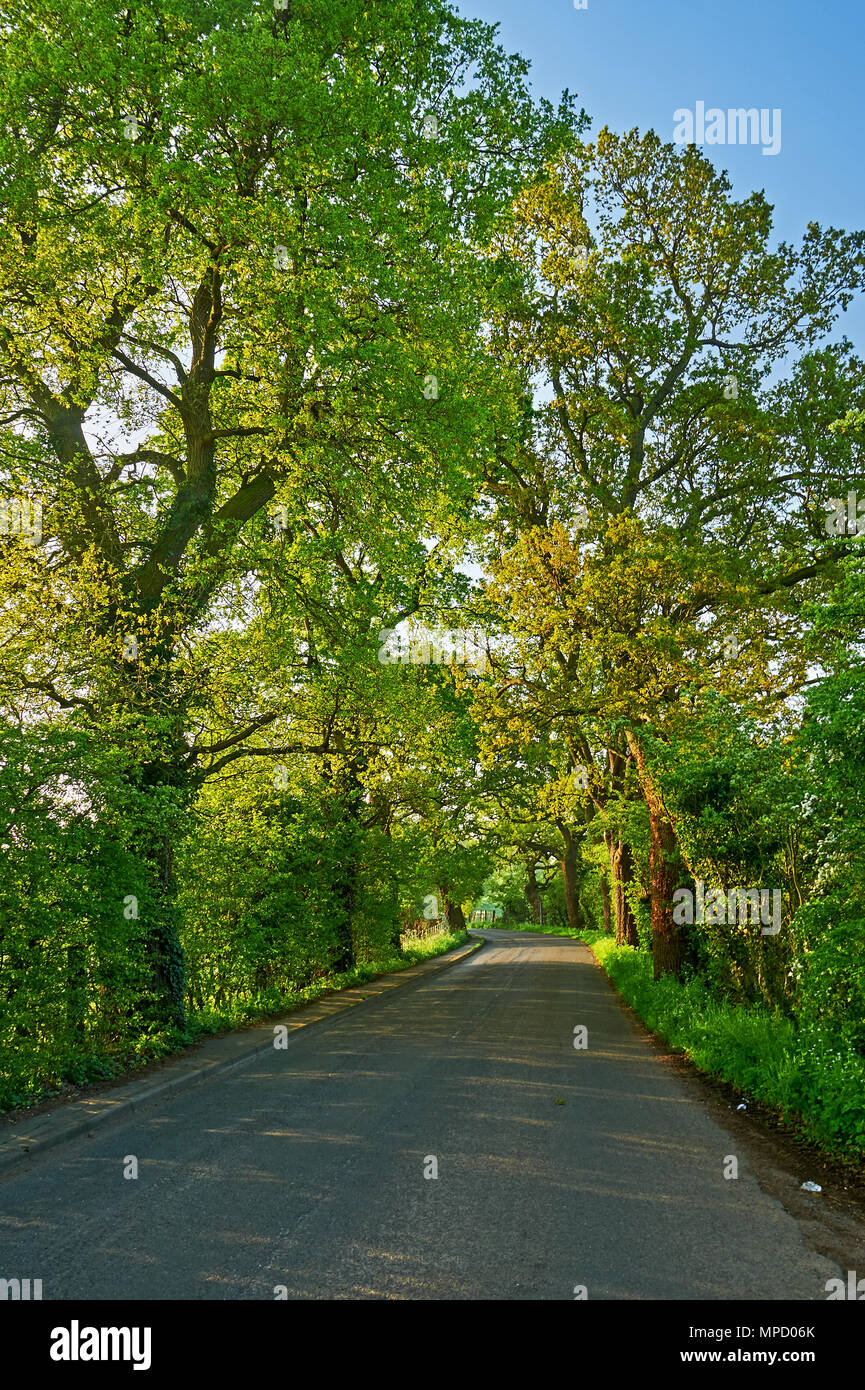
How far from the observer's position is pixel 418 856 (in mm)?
21375

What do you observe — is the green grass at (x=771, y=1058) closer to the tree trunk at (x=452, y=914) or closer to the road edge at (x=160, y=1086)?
the road edge at (x=160, y=1086)

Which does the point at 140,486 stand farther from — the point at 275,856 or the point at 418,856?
the point at 418,856

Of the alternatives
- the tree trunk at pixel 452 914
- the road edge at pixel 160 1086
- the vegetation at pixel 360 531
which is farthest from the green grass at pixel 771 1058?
the tree trunk at pixel 452 914

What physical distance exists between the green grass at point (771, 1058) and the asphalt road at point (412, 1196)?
1.98 feet

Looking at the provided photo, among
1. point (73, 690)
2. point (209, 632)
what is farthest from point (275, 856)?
point (73, 690)

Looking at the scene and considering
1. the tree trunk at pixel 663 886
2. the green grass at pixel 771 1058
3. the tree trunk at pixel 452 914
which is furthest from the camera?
the tree trunk at pixel 452 914

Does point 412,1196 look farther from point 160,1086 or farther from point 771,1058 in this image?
point 160,1086

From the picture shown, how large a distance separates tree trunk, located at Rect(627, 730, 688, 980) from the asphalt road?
14.7ft

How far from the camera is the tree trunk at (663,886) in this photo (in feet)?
46.2

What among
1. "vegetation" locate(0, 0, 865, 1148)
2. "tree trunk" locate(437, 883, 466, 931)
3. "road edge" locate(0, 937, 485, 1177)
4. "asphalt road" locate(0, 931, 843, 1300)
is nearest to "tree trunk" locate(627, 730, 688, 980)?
"vegetation" locate(0, 0, 865, 1148)

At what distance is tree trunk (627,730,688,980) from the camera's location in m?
14.1

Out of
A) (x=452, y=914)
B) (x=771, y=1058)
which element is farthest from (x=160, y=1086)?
(x=452, y=914)

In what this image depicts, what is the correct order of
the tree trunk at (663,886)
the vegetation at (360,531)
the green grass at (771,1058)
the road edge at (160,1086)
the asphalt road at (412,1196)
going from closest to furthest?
1. the asphalt road at (412,1196)
2. the green grass at (771,1058)
3. the road edge at (160,1086)
4. the vegetation at (360,531)
5. the tree trunk at (663,886)
